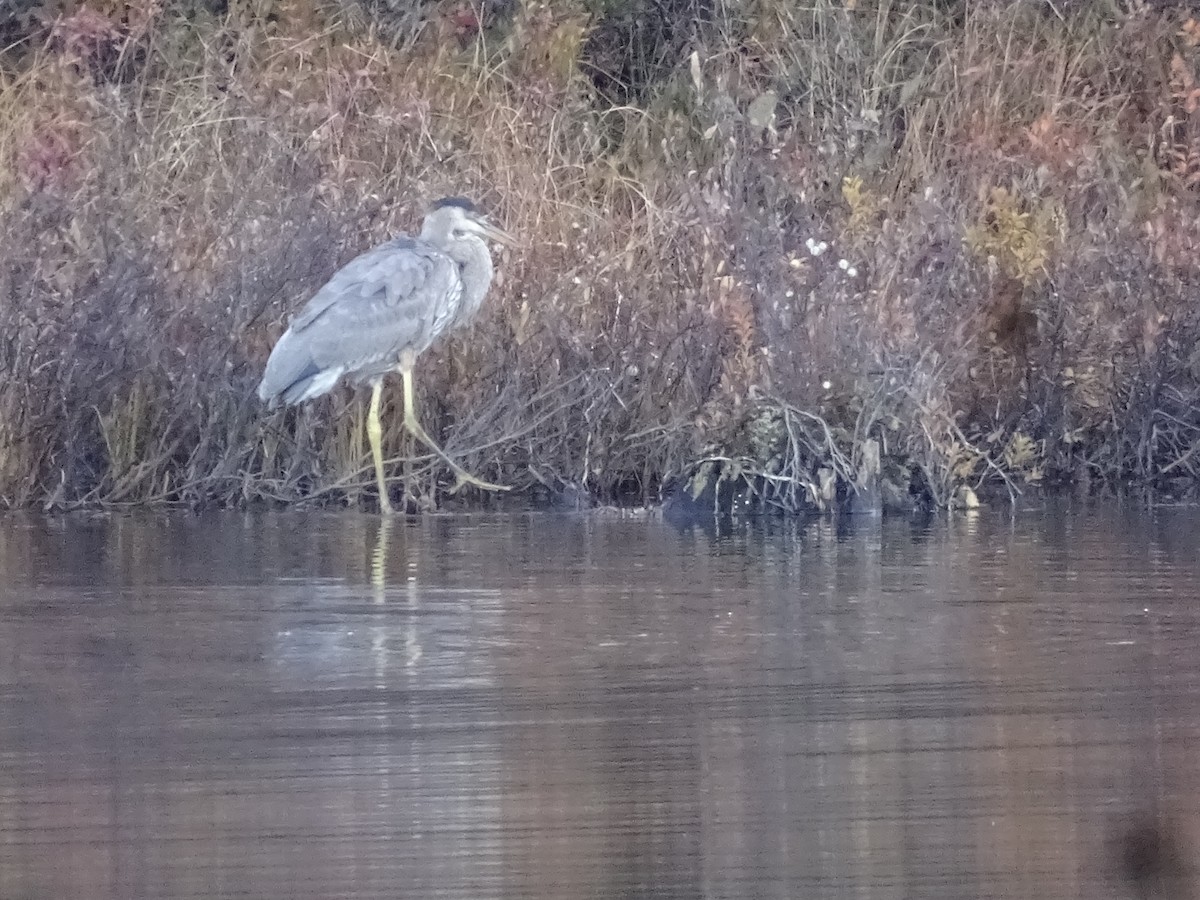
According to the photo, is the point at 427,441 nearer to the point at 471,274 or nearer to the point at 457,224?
the point at 471,274

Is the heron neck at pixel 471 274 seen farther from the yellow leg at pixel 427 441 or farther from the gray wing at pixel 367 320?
the yellow leg at pixel 427 441

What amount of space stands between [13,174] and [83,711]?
6.50 metres

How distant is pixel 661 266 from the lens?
11547mm

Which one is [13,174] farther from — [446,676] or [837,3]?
[446,676]

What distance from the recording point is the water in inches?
173

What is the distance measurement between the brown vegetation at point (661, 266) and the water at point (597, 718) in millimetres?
1829

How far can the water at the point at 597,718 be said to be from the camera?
4.40m

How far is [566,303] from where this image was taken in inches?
447

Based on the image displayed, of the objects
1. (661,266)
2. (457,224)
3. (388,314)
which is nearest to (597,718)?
Result: (388,314)

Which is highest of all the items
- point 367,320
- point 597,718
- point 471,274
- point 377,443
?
point 471,274

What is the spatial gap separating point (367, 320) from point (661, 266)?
1.49 metres

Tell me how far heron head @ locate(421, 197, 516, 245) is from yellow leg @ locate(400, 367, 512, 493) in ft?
2.12

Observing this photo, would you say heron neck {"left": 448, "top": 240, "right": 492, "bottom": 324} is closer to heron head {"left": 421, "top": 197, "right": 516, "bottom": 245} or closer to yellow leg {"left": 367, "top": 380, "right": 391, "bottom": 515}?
heron head {"left": 421, "top": 197, "right": 516, "bottom": 245}

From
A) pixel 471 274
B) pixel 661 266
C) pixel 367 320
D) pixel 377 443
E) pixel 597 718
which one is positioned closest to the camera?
pixel 597 718
